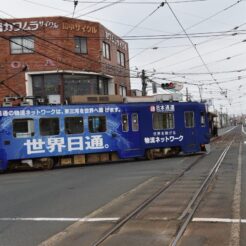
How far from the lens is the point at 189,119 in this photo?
2823 centimetres

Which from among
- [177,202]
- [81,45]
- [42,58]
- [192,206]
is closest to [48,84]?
[42,58]

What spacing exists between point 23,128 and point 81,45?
1490 cm

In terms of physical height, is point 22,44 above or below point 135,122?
above

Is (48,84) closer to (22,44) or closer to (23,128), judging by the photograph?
(22,44)

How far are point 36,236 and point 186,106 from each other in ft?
67.0

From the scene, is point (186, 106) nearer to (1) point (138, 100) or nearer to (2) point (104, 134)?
(1) point (138, 100)

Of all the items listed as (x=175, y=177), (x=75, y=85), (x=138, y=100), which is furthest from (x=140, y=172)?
(x=75, y=85)

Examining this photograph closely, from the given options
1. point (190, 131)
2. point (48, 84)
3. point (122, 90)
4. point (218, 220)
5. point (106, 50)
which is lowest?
point (218, 220)

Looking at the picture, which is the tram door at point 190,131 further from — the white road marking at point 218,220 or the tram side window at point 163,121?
the white road marking at point 218,220

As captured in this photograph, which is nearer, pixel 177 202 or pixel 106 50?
pixel 177 202

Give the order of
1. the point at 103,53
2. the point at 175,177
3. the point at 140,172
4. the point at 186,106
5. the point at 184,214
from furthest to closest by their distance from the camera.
Answer: the point at 103,53
the point at 186,106
the point at 140,172
the point at 175,177
the point at 184,214

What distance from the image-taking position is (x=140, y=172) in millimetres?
19234

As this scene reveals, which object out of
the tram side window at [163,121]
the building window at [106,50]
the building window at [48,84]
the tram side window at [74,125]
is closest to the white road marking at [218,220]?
the tram side window at [74,125]

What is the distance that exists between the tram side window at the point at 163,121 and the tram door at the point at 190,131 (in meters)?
0.99
